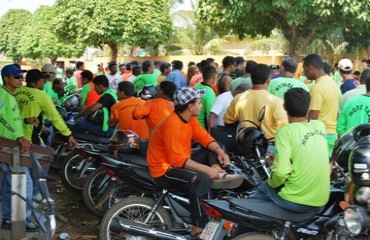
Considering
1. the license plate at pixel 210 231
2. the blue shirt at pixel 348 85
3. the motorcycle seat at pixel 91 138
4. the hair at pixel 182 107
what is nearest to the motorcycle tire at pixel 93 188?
the motorcycle seat at pixel 91 138

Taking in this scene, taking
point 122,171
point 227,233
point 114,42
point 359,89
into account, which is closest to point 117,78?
point 359,89

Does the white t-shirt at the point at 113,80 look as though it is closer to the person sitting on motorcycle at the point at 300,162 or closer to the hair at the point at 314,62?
the hair at the point at 314,62

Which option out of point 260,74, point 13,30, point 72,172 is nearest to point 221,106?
point 260,74

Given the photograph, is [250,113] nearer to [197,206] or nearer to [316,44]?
[197,206]

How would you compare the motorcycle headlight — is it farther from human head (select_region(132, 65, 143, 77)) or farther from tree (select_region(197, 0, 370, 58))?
tree (select_region(197, 0, 370, 58))

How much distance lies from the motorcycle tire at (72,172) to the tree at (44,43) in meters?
29.6

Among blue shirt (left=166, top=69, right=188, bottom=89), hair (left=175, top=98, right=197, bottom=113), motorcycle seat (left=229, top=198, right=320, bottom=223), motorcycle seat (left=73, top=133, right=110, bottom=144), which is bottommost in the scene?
motorcycle seat (left=73, top=133, right=110, bottom=144)

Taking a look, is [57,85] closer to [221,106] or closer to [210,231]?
[221,106]

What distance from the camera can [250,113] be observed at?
5.48 meters

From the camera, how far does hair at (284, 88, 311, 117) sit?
3672mm

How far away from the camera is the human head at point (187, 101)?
4422 millimetres

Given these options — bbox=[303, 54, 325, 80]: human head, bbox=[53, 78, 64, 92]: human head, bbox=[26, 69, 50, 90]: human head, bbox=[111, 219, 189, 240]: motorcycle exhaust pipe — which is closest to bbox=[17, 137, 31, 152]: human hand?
bbox=[111, 219, 189, 240]: motorcycle exhaust pipe

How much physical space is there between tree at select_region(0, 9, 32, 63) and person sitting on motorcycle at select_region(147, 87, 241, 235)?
2018 inches

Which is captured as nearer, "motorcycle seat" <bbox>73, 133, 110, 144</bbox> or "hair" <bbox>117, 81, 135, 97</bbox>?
"hair" <bbox>117, 81, 135, 97</bbox>
